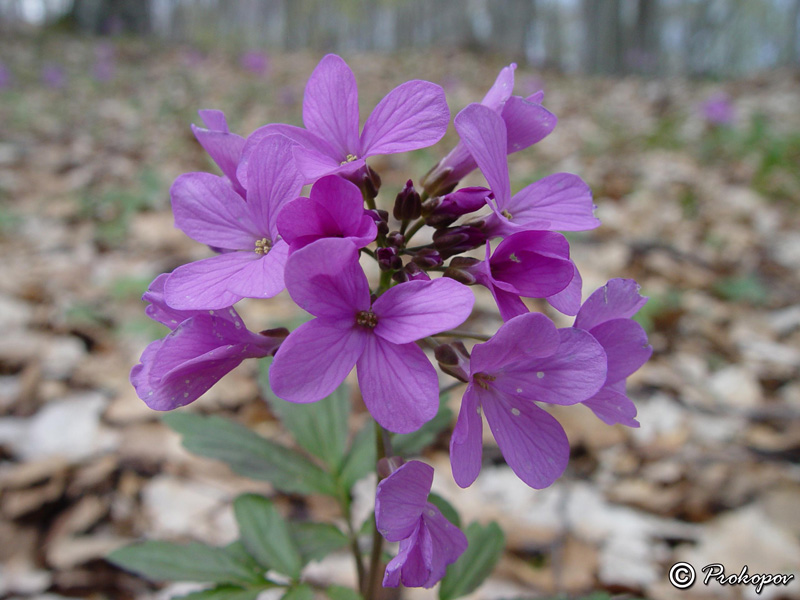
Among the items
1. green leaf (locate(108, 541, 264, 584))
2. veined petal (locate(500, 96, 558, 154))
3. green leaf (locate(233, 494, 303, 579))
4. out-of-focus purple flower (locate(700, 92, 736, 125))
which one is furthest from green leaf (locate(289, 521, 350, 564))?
out-of-focus purple flower (locate(700, 92, 736, 125))

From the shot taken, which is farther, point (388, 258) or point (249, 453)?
point (249, 453)

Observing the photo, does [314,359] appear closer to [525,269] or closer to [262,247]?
[262,247]

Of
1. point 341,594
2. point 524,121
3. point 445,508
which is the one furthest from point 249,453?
point 524,121

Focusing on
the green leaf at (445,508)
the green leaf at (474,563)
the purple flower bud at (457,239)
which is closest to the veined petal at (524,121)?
the purple flower bud at (457,239)

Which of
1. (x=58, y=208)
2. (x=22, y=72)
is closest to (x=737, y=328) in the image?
(x=58, y=208)

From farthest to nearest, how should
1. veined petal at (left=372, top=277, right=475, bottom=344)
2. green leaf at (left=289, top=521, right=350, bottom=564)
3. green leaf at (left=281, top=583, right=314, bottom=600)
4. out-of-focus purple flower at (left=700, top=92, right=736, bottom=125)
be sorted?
out-of-focus purple flower at (left=700, top=92, right=736, bottom=125)
green leaf at (left=289, top=521, right=350, bottom=564)
green leaf at (left=281, top=583, right=314, bottom=600)
veined petal at (left=372, top=277, right=475, bottom=344)

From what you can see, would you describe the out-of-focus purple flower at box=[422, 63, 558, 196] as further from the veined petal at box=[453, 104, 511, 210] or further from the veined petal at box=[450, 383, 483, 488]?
the veined petal at box=[450, 383, 483, 488]

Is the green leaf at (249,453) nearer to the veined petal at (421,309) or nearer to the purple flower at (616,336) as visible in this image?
the veined petal at (421,309)
